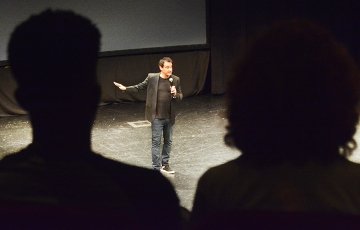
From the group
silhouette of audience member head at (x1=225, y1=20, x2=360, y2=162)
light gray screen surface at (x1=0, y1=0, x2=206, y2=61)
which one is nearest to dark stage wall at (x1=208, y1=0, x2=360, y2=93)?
light gray screen surface at (x1=0, y1=0, x2=206, y2=61)

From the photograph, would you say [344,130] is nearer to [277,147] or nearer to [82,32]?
[277,147]

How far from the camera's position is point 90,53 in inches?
60.7

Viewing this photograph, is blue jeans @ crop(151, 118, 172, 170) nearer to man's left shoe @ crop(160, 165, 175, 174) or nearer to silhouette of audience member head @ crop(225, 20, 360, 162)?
man's left shoe @ crop(160, 165, 175, 174)

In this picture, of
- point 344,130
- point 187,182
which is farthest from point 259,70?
point 187,182

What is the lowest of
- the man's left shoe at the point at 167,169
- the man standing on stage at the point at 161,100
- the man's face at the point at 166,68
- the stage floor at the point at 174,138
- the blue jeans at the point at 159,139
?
the stage floor at the point at 174,138

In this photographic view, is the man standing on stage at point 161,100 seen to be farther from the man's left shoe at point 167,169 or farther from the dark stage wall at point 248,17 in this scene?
the dark stage wall at point 248,17

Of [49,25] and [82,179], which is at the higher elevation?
[49,25]

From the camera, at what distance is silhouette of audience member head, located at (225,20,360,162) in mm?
1597

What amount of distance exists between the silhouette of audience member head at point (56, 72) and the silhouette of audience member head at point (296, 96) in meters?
0.40

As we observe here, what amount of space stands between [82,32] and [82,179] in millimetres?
354

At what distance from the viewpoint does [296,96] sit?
1594 millimetres

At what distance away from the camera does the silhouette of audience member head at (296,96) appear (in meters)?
1.60

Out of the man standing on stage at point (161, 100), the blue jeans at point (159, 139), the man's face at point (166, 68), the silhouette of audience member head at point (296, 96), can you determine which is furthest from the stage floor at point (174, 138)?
the silhouette of audience member head at point (296, 96)

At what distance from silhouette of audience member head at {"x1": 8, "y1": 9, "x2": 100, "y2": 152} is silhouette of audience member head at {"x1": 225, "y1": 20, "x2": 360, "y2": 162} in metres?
0.40
